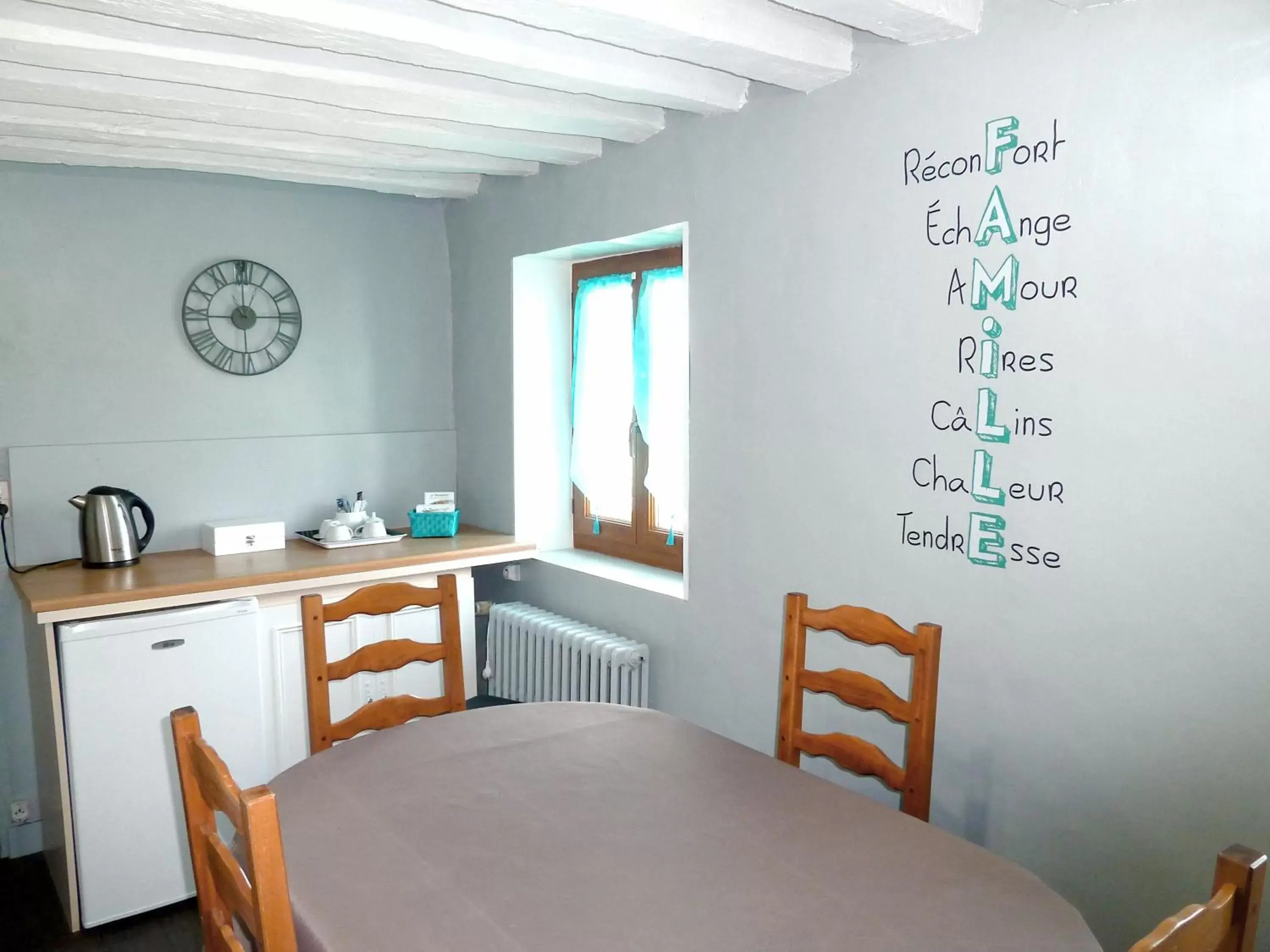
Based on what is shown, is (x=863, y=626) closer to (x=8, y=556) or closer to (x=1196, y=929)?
(x=1196, y=929)

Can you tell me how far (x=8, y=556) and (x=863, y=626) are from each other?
2.90 meters

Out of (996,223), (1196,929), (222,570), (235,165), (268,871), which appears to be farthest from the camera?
(235,165)

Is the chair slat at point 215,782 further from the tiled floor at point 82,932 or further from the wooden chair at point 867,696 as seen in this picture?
the tiled floor at point 82,932

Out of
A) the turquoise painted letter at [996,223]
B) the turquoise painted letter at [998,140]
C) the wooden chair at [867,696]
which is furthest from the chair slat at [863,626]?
the turquoise painted letter at [998,140]

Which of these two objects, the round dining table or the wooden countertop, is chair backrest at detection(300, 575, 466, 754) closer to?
the round dining table

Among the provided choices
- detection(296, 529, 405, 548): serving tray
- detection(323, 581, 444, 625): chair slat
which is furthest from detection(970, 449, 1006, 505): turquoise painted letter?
detection(296, 529, 405, 548): serving tray

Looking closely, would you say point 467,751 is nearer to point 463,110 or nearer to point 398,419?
point 463,110

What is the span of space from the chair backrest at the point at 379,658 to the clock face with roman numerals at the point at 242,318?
1786 millimetres

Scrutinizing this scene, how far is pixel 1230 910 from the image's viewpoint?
103 cm

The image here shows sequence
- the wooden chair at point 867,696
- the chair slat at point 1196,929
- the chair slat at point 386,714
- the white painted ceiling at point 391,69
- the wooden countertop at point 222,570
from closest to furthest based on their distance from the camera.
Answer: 1. the chair slat at point 1196,929
2. the wooden chair at point 867,696
3. the white painted ceiling at point 391,69
4. the chair slat at point 386,714
5. the wooden countertop at point 222,570

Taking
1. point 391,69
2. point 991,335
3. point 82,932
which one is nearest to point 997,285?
point 991,335

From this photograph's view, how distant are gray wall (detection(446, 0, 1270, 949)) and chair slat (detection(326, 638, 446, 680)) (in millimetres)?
995

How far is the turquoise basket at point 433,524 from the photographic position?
3.90m

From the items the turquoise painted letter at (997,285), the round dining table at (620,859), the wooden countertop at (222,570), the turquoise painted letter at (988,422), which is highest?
the turquoise painted letter at (997,285)
